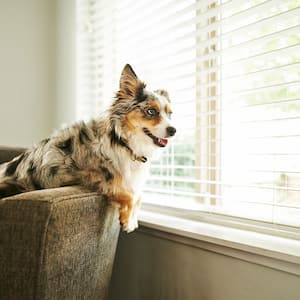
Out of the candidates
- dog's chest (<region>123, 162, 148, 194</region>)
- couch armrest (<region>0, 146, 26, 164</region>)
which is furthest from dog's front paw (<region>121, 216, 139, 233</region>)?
couch armrest (<region>0, 146, 26, 164</region>)

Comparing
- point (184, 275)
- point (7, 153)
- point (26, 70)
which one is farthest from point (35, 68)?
point (184, 275)

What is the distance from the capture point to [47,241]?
3.45 feet

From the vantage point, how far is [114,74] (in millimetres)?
2328

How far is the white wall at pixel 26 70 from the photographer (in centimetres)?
248

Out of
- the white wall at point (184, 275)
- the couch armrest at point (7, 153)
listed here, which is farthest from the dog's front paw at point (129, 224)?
the couch armrest at point (7, 153)

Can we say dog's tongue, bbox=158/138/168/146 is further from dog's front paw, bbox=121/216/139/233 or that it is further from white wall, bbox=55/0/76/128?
white wall, bbox=55/0/76/128

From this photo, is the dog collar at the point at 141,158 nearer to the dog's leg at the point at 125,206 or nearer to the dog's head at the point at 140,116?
the dog's head at the point at 140,116

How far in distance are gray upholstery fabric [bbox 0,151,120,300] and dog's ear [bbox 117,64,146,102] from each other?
479 millimetres

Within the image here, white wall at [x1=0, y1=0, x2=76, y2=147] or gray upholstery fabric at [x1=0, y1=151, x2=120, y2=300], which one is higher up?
white wall at [x1=0, y1=0, x2=76, y2=147]

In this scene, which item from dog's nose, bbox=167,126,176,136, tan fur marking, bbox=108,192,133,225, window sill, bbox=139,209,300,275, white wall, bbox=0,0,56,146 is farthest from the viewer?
white wall, bbox=0,0,56,146

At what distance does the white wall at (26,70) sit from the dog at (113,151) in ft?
3.44

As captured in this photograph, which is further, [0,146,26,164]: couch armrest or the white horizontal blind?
[0,146,26,164]: couch armrest

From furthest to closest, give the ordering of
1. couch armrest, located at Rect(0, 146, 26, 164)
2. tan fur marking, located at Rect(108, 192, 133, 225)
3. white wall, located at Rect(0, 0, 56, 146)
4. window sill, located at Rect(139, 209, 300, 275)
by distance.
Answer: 1. white wall, located at Rect(0, 0, 56, 146)
2. couch armrest, located at Rect(0, 146, 26, 164)
3. tan fur marking, located at Rect(108, 192, 133, 225)
4. window sill, located at Rect(139, 209, 300, 275)

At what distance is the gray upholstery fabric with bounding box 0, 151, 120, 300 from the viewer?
1.04 meters
